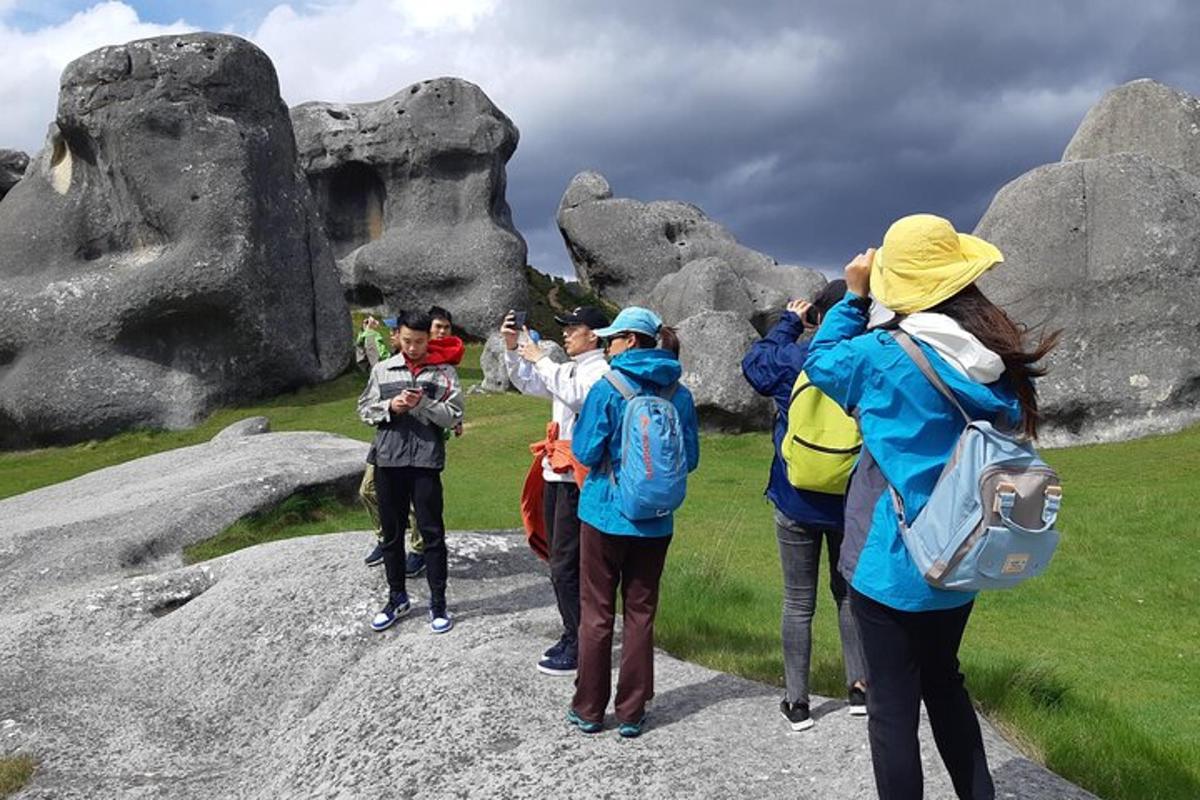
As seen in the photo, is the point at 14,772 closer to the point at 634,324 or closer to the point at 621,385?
the point at 621,385

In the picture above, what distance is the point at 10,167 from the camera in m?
36.7

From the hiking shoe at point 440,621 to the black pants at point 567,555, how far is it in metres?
1.18

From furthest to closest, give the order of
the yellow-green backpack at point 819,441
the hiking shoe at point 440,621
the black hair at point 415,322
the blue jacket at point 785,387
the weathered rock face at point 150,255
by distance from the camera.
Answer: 1. the weathered rock face at point 150,255
2. the black hair at point 415,322
3. the hiking shoe at point 440,621
4. the blue jacket at point 785,387
5. the yellow-green backpack at point 819,441

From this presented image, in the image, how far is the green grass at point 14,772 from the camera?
629cm

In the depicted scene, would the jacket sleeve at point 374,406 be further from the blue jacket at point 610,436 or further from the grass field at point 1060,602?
the grass field at point 1060,602

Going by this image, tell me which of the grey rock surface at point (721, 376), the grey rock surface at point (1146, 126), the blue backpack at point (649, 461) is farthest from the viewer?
the grey rock surface at point (1146, 126)

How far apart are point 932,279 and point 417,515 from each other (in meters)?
4.35

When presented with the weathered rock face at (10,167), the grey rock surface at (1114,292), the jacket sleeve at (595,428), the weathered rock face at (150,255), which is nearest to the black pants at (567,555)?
the jacket sleeve at (595,428)

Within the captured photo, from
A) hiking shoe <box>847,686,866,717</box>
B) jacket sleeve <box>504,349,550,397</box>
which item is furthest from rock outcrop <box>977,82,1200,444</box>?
jacket sleeve <box>504,349,550,397</box>

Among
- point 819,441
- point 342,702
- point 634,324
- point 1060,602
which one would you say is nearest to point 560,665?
point 342,702

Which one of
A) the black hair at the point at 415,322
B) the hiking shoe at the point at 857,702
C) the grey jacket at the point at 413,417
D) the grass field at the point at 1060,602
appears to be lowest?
the grass field at the point at 1060,602

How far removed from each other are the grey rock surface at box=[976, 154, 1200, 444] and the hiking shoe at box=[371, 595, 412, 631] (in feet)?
45.7

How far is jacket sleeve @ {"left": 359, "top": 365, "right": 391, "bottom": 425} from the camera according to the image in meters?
7.15

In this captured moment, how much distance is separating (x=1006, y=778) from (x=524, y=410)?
1790cm
